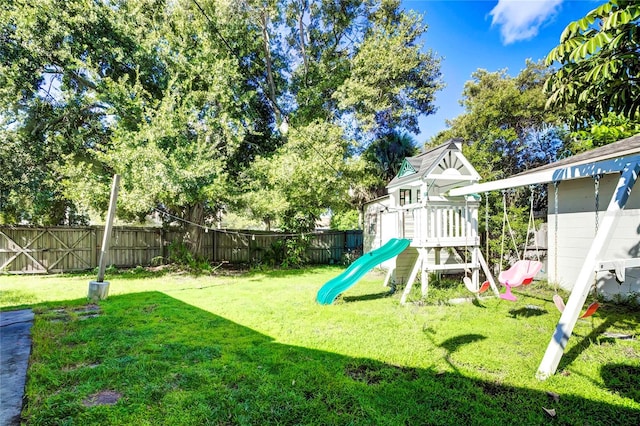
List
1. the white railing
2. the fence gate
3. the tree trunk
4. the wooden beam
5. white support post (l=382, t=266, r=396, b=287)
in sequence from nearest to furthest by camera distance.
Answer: the wooden beam < the white railing < white support post (l=382, t=266, r=396, b=287) < the fence gate < the tree trunk

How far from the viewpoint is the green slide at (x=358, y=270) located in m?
5.83

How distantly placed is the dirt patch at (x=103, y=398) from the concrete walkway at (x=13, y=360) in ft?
1.38

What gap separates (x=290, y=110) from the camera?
1373 centimetres

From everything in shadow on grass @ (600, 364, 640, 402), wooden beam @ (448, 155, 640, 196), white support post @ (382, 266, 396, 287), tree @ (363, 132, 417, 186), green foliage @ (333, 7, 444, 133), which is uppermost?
green foliage @ (333, 7, 444, 133)

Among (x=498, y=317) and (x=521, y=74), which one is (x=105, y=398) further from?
(x=521, y=74)

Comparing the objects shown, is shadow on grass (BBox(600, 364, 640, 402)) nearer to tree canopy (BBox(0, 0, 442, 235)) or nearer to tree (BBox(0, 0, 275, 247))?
tree canopy (BBox(0, 0, 442, 235))

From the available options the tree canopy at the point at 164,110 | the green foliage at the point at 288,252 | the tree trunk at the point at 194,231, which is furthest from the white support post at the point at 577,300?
the tree trunk at the point at 194,231

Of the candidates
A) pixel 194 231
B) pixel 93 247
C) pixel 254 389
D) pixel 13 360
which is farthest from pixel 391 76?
Result: pixel 13 360

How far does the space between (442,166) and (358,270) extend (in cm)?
300

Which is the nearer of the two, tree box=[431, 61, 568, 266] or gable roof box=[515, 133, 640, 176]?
gable roof box=[515, 133, 640, 176]

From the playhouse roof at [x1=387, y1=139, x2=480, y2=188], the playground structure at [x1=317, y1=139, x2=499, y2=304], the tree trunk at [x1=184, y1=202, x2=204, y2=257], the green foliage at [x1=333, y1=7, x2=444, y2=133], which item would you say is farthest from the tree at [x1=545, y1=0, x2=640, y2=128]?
the tree trunk at [x1=184, y1=202, x2=204, y2=257]

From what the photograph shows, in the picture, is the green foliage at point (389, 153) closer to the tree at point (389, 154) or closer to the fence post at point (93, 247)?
the tree at point (389, 154)

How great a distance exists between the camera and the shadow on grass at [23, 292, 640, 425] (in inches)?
90.4

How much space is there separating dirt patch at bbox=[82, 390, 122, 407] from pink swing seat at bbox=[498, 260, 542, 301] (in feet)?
16.0
